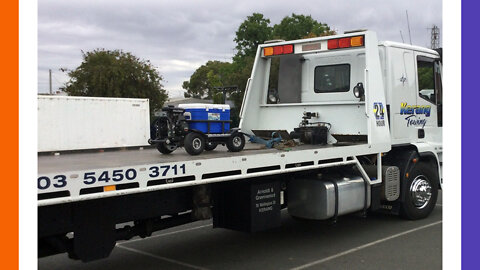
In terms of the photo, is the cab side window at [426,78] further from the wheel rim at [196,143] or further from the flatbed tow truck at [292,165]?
the wheel rim at [196,143]

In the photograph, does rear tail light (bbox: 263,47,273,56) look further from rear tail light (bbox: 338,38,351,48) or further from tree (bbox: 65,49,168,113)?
tree (bbox: 65,49,168,113)

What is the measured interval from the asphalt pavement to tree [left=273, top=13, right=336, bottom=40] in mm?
28053

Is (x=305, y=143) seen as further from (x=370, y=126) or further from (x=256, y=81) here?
(x=256, y=81)

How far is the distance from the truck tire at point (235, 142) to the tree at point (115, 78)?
16889 mm

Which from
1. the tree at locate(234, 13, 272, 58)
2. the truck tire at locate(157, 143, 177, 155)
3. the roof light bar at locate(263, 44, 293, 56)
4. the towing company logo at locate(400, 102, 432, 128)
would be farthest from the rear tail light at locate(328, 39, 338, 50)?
the tree at locate(234, 13, 272, 58)

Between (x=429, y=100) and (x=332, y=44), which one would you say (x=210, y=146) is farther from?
(x=429, y=100)

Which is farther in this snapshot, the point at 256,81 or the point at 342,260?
the point at 256,81

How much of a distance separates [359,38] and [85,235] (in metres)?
4.72

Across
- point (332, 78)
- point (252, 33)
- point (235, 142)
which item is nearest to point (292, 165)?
point (235, 142)

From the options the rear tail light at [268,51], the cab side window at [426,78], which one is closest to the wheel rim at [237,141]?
the rear tail light at [268,51]

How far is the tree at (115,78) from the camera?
2333 centimetres

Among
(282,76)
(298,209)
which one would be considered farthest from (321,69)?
(298,209)

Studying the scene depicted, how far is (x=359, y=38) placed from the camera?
23.9 ft

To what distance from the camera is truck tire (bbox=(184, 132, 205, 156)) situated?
601 centimetres
